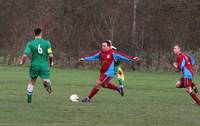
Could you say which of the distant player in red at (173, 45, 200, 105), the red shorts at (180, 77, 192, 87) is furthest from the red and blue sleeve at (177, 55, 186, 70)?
the red shorts at (180, 77, 192, 87)

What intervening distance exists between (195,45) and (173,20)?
7.43 ft

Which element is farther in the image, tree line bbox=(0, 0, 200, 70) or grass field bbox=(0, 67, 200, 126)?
tree line bbox=(0, 0, 200, 70)

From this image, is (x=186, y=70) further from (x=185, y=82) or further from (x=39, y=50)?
(x=39, y=50)

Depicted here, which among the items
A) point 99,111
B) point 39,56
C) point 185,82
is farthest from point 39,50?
point 185,82

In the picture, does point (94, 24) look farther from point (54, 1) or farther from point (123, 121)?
point (123, 121)

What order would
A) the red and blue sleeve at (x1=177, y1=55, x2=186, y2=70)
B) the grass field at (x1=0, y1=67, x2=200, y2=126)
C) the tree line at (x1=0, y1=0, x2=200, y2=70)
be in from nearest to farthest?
the grass field at (x1=0, y1=67, x2=200, y2=126) < the red and blue sleeve at (x1=177, y1=55, x2=186, y2=70) < the tree line at (x1=0, y1=0, x2=200, y2=70)

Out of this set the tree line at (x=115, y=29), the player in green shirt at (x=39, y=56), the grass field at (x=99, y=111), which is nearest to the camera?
the grass field at (x=99, y=111)

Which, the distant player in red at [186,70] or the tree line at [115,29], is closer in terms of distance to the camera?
the distant player in red at [186,70]

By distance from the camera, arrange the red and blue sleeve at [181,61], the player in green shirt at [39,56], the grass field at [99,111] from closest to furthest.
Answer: the grass field at [99,111] < the player in green shirt at [39,56] < the red and blue sleeve at [181,61]

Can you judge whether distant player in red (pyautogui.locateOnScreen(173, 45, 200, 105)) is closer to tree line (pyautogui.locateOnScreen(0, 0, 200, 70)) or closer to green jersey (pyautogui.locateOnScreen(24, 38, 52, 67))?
green jersey (pyautogui.locateOnScreen(24, 38, 52, 67))

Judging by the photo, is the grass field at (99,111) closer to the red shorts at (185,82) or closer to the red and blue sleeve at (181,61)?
the red shorts at (185,82)

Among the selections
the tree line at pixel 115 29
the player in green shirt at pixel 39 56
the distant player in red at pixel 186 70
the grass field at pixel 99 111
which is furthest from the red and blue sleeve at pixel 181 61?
the tree line at pixel 115 29

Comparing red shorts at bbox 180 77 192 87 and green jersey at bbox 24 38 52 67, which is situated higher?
green jersey at bbox 24 38 52 67

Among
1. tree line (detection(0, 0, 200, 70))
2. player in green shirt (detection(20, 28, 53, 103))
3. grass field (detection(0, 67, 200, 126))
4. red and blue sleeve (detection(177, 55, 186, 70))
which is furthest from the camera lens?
tree line (detection(0, 0, 200, 70))
